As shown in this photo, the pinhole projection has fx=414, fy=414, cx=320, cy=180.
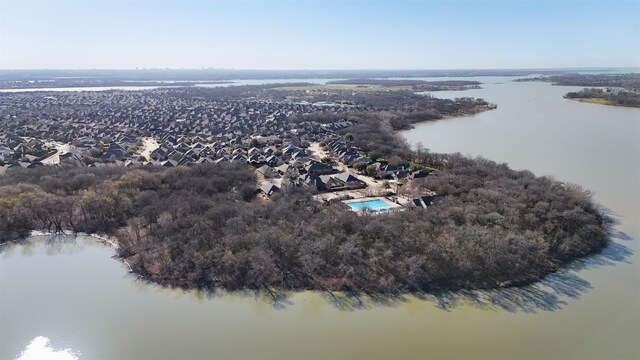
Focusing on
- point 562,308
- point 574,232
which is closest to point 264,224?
point 562,308

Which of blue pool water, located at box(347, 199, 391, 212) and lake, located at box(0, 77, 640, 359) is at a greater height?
blue pool water, located at box(347, 199, 391, 212)

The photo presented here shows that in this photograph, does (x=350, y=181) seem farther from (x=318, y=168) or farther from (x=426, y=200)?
(x=426, y=200)

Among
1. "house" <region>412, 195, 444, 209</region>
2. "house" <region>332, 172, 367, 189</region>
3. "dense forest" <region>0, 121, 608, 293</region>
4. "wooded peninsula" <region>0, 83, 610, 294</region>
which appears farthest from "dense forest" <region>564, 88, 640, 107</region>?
"house" <region>412, 195, 444, 209</region>

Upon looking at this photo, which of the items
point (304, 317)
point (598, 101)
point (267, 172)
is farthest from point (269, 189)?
point (598, 101)

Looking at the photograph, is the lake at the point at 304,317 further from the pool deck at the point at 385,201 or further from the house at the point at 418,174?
the house at the point at 418,174

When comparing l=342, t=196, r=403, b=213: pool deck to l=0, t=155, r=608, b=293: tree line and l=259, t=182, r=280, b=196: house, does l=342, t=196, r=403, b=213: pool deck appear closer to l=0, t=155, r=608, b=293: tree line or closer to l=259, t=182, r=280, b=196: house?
l=0, t=155, r=608, b=293: tree line

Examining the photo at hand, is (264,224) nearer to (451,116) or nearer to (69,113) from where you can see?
(451,116)
